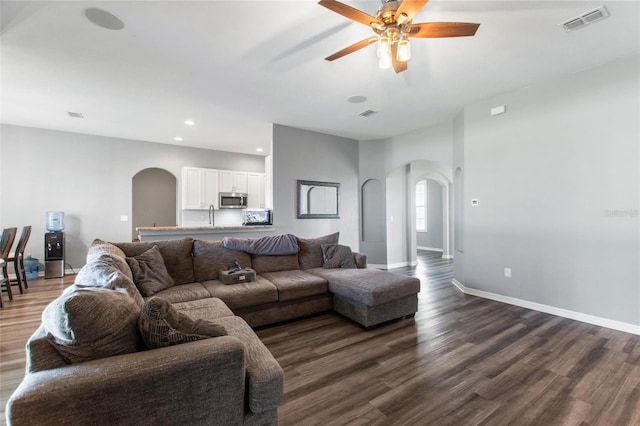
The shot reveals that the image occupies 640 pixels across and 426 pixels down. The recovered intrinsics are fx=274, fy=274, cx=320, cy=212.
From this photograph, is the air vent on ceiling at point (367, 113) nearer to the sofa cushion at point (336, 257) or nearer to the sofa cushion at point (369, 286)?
the sofa cushion at point (336, 257)

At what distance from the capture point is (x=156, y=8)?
220 centimetres

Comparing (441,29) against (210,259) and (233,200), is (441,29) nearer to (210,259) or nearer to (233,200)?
(210,259)

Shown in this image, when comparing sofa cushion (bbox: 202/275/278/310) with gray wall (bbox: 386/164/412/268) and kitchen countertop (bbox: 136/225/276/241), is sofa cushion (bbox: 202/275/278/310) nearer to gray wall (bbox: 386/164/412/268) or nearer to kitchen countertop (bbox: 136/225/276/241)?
kitchen countertop (bbox: 136/225/276/241)

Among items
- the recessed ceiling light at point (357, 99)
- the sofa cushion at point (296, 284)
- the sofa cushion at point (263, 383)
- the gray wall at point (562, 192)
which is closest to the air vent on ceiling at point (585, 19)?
the gray wall at point (562, 192)

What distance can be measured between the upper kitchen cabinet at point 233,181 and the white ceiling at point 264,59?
2.39m

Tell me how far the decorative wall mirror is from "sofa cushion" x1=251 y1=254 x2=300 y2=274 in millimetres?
1630

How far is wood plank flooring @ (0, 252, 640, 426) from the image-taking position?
5.67 ft

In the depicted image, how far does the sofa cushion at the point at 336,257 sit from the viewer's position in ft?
12.7

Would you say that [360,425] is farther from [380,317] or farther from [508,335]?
[508,335]

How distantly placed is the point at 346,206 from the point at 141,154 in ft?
15.7

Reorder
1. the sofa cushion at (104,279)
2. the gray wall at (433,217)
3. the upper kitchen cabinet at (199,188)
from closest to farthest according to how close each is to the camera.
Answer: the sofa cushion at (104,279) → the upper kitchen cabinet at (199,188) → the gray wall at (433,217)

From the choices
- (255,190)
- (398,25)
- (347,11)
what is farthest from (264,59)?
(255,190)

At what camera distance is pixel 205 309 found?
2.33 m

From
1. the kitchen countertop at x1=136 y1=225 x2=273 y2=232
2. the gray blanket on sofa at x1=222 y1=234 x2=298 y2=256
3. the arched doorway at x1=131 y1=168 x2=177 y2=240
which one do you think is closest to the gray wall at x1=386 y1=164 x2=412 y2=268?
the kitchen countertop at x1=136 y1=225 x2=273 y2=232
